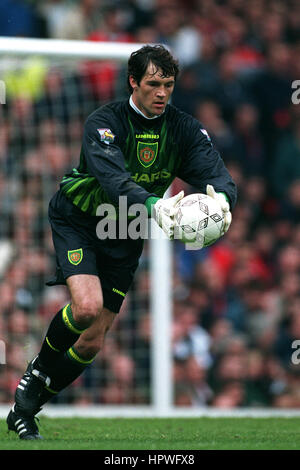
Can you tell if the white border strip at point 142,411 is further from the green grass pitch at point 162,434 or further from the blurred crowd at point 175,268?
the green grass pitch at point 162,434

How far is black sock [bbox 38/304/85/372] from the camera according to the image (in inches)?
256

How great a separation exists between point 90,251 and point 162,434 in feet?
4.91

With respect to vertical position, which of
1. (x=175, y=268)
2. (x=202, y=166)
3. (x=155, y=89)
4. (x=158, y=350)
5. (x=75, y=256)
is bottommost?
(x=158, y=350)

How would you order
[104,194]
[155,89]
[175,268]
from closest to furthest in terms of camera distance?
[155,89]
[104,194]
[175,268]

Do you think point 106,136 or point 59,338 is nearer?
point 106,136

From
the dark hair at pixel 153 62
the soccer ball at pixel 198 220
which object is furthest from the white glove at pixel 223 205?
the dark hair at pixel 153 62

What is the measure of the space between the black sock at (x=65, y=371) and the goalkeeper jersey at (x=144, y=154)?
3.19ft

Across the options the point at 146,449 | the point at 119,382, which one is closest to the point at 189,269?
the point at 119,382

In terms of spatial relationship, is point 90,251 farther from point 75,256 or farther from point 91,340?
point 91,340

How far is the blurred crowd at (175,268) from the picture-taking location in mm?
10594

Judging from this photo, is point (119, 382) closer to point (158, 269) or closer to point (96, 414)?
point (96, 414)

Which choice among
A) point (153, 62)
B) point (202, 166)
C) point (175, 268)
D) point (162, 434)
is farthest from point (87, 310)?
point (175, 268)

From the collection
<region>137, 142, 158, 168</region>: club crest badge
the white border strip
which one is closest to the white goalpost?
the white border strip

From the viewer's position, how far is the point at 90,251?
6613 mm
